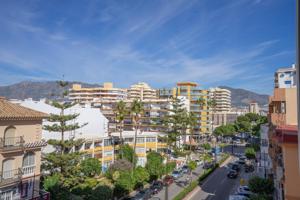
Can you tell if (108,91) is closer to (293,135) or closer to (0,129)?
(0,129)

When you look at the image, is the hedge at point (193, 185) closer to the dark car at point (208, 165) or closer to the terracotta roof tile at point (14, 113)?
the dark car at point (208, 165)

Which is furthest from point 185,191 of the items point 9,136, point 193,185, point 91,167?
point 9,136

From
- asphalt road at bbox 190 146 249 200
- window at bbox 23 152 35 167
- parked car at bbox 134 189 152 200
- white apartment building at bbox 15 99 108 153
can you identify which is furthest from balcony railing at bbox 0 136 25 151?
asphalt road at bbox 190 146 249 200

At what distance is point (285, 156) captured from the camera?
9094 millimetres

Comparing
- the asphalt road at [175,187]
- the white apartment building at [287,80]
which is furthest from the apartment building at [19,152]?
the white apartment building at [287,80]

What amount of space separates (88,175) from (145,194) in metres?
8.95

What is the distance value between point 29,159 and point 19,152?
135 cm

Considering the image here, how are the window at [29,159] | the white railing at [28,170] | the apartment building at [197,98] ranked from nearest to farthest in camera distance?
the white railing at [28,170] → the window at [29,159] → the apartment building at [197,98]

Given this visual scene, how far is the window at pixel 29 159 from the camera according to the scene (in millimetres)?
21269

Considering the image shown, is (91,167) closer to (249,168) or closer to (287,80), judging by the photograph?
(249,168)

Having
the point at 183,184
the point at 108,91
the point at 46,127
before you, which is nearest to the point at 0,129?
the point at 46,127

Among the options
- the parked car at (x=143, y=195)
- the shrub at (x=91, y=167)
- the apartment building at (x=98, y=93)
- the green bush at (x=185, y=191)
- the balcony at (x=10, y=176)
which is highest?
the apartment building at (x=98, y=93)

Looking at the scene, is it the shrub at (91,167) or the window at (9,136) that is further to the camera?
the shrub at (91,167)

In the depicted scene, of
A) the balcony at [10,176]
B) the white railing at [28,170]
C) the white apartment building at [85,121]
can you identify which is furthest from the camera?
the white apartment building at [85,121]
